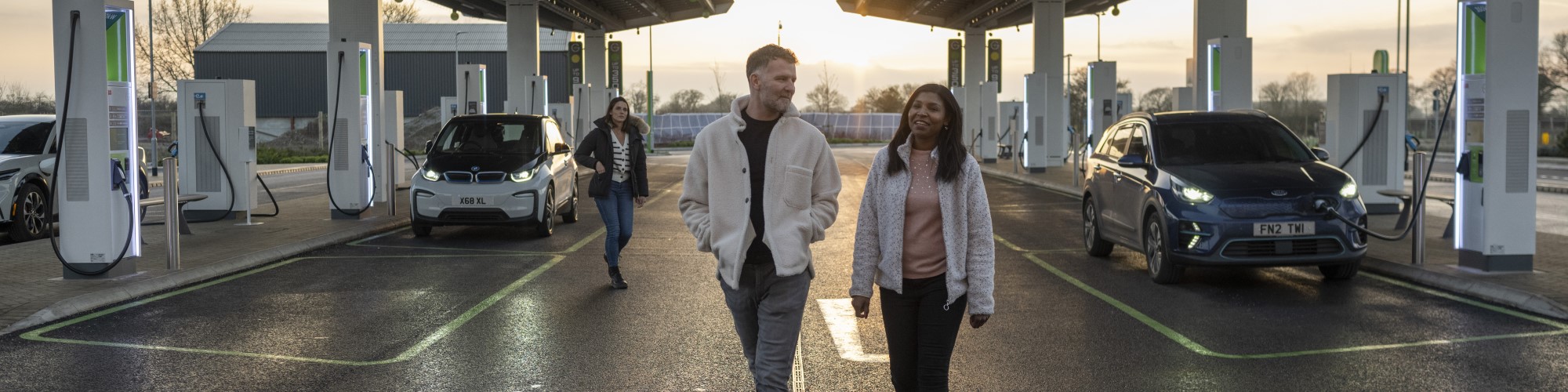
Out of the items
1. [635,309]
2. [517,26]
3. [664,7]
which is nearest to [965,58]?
[664,7]

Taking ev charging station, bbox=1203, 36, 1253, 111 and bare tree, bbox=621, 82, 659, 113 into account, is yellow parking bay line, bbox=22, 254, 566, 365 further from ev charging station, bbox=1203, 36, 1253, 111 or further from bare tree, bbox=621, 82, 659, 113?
bare tree, bbox=621, 82, 659, 113

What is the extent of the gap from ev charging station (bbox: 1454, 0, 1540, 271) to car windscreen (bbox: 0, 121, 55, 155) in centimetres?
1514

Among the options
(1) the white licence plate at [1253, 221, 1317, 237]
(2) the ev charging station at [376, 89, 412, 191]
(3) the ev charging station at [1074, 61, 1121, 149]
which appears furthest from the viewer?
(3) the ev charging station at [1074, 61, 1121, 149]

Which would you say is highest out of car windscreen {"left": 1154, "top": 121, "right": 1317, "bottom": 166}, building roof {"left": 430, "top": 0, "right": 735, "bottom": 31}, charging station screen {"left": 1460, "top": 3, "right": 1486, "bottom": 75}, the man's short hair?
building roof {"left": 430, "top": 0, "right": 735, "bottom": 31}

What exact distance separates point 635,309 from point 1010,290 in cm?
296

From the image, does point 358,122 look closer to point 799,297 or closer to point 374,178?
point 374,178

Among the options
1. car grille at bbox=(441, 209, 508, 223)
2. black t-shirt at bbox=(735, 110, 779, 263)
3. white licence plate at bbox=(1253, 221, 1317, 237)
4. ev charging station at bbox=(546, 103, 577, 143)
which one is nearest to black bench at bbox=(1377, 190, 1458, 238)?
white licence plate at bbox=(1253, 221, 1317, 237)

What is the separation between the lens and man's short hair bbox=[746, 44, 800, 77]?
14.7ft

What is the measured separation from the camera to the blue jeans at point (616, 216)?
33.6 feet

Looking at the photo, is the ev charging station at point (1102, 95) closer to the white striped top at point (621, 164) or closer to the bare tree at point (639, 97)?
the white striped top at point (621, 164)

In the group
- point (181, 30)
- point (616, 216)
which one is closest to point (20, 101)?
point (181, 30)

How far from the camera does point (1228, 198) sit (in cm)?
996

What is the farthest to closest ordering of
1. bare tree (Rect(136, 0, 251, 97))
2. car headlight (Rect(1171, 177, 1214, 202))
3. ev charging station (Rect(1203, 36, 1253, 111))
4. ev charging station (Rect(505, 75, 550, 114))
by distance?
bare tree (Rect(136, 0, 251, 97))
ev charging station (Rect(505, 75, 550, 114))
ev charging station (Rect(1203, 36, 1253, 111))
car headlight (Rect(1171, 177, 1214, 202))

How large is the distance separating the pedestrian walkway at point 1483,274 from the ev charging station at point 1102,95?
17702 mm
